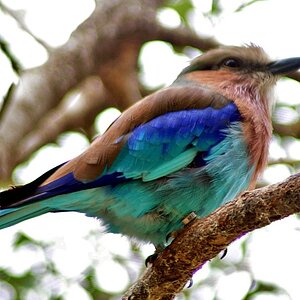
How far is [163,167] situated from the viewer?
4.59 m

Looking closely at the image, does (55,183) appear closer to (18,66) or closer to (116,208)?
(116,208)

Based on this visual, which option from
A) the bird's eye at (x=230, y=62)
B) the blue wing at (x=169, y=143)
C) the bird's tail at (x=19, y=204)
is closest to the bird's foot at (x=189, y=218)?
the blue wing at (x=169, y=143)

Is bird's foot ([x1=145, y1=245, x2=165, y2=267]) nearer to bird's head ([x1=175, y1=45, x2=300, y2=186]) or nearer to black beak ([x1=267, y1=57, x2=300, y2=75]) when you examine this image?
bird's head ([x1=175, y1=45, x2=300, y2=186])

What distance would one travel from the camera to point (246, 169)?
4.68m

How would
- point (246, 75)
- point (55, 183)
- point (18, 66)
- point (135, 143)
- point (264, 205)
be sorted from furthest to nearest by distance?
point (18, 66)
point (246, 75)
point (135, 143)
point (55, 183)
point (264, 205)

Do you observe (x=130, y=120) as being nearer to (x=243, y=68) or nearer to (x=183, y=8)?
(x=243, y=68)

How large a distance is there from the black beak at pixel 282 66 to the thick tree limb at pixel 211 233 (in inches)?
64.9

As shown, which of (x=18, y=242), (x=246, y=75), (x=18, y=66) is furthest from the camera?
(x=18, y=242)

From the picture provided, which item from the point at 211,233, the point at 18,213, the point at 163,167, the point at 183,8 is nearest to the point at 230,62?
the point at 163,167

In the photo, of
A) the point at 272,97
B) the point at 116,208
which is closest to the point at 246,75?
the point at 272,97

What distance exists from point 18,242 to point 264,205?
3.37 meters

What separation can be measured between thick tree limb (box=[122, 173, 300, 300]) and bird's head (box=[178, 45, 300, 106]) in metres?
1.46

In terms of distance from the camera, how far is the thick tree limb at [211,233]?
3381 mm

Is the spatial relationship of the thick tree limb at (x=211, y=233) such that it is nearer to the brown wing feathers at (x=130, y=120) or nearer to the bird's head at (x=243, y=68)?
the brown wing feathers at (x=130, y=120)
